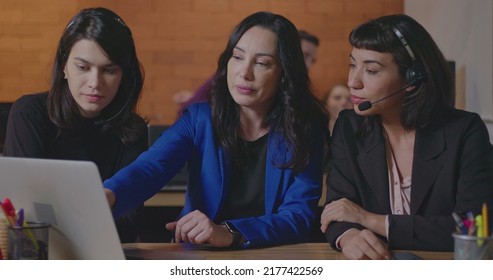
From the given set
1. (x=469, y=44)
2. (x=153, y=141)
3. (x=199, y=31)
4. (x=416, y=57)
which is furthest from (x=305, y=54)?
(x=416, y=57)

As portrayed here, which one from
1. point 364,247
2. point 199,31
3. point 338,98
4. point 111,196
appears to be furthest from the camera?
point 199,31

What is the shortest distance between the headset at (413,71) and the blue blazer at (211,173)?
24cm

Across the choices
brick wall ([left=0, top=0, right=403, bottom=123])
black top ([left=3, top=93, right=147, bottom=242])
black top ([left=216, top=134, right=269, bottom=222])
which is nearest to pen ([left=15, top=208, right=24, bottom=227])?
black top ([left=3, top=93, right=147, bottom=242])

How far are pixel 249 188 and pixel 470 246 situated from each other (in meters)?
0.63

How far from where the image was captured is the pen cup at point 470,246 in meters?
1.12

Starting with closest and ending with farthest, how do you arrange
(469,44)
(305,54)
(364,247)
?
(364,247) < (469,44) < (305,54)

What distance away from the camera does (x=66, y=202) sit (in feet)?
3.63

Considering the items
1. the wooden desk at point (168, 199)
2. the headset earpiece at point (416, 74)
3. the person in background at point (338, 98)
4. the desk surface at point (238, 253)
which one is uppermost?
the headset earpiece at point (416, 74)

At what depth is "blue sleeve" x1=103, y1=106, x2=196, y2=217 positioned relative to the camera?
1479 millimetres

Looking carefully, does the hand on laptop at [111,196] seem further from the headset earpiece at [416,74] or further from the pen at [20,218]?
the headset earpiece at [416,74]

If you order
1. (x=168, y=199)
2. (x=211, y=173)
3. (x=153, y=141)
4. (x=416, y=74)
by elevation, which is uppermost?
(x=416, y=74)

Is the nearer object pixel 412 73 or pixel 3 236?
pixel 3 236

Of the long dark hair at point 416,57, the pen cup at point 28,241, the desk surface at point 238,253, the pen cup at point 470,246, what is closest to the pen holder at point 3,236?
the pen cup at point 28,241

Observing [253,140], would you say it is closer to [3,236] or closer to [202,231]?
[202,231]
